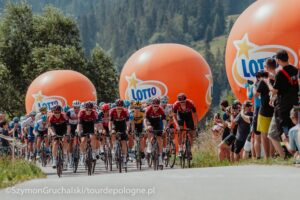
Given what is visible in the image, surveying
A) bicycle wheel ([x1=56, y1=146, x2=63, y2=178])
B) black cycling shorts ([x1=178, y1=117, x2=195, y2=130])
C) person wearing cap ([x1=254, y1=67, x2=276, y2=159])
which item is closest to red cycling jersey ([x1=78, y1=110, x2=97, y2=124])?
bicycle wheel ([x1=56, y1=146, x2=63, y2=178])

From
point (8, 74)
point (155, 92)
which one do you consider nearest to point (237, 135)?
point (155, 92)

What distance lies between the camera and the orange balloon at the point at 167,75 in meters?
24.0

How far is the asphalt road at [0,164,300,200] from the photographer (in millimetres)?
8375

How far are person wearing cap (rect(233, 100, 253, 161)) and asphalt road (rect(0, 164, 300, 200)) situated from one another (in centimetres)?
448

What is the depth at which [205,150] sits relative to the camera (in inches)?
787

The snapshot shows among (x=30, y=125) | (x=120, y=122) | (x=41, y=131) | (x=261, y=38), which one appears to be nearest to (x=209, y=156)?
(x=120, y=122)

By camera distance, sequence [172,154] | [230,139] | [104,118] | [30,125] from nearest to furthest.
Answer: [230,139], [172,154], [104,118], [30,125]

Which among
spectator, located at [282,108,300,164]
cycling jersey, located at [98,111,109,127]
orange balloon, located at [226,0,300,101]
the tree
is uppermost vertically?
the tree

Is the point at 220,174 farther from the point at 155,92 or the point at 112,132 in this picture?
the point at 155,92

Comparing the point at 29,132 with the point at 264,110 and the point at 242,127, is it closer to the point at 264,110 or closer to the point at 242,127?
the point at 242,127

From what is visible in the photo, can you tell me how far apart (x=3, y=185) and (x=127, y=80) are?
14807mm

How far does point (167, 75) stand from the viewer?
2409cm

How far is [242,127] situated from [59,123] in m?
5.12

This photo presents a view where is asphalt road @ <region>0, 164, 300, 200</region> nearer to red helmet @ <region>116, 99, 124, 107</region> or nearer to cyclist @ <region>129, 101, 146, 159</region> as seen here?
red helmet @ <region>116, 99, 124, 107</region>
